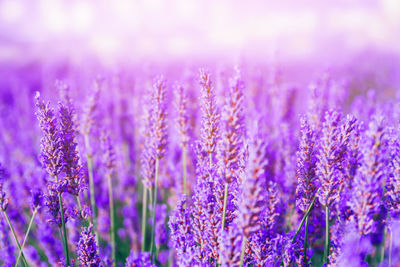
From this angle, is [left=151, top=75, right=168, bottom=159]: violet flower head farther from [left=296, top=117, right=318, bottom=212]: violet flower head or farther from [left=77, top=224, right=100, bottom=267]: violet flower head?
[left=296, top=117, right=318, bottom=212]: violet flower head

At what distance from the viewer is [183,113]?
2.44 m

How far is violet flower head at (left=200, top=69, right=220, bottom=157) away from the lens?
166 cm

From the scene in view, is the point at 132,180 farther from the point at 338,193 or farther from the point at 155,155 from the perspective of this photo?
the point at 338,193

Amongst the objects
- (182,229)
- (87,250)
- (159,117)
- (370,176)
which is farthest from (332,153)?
(87,250)

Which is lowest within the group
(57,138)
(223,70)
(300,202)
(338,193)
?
(300,202)

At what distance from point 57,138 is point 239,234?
3.75 ft

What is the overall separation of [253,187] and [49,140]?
1166mm

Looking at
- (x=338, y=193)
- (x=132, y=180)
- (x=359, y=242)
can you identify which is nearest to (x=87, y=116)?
(x=132, y=180)

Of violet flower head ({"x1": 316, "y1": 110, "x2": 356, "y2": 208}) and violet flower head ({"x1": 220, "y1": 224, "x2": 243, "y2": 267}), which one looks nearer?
violet flower head ({"x1": 220, "y1": 224, "x2": 243, "y2": 267})

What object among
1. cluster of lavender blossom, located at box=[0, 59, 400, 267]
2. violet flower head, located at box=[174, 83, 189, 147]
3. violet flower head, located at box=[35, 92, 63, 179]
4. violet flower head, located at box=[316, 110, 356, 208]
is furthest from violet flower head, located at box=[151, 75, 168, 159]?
violet flower head, located at box=[316, 110, 356, 208]

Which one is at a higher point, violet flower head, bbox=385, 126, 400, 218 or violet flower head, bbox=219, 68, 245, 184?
violet flower head, bbox=219, 68, 245, 184

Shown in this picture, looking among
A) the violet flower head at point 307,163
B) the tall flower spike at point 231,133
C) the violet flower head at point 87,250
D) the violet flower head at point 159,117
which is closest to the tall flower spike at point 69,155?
the violet flower head at point 87,250

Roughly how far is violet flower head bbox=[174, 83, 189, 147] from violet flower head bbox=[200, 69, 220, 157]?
2.22 feet

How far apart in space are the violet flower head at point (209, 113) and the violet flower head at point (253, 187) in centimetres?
50
